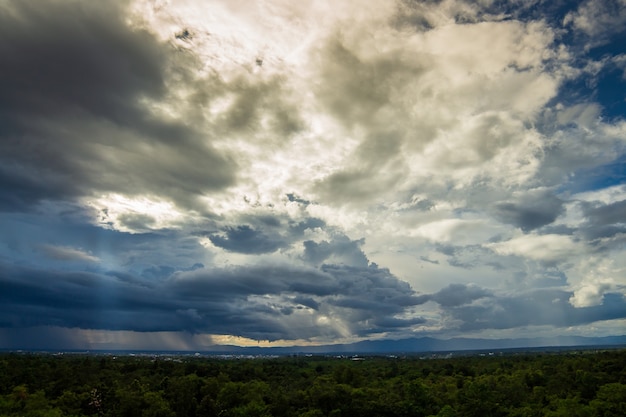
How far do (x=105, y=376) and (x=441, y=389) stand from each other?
120m

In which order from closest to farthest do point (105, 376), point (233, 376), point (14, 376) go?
point (14, 376) → point (105, 376) → point (233, 376)

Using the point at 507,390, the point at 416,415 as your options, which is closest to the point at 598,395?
the point at 507,390

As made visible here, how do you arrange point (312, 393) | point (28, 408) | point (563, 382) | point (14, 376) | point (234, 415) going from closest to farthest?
point (28, 408)
point (234, 415)
point (312, 393)
point (563, 382)
point (14, 376)

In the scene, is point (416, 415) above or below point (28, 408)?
below

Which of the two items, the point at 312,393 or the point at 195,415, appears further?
the point at 312,393

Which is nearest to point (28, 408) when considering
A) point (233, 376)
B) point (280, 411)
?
point (280, 411)

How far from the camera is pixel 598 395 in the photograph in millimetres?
107750

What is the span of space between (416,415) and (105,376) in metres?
116

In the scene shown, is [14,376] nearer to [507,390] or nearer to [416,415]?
[416,415]

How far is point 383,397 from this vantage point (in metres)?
121

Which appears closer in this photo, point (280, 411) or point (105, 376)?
point (280, 411)

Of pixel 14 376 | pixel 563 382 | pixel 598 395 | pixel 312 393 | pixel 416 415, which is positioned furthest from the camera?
pixel 14 376

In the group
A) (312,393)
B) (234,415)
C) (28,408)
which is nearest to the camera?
(28,408)

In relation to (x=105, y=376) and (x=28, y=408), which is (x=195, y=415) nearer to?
(x=28, y=408)
